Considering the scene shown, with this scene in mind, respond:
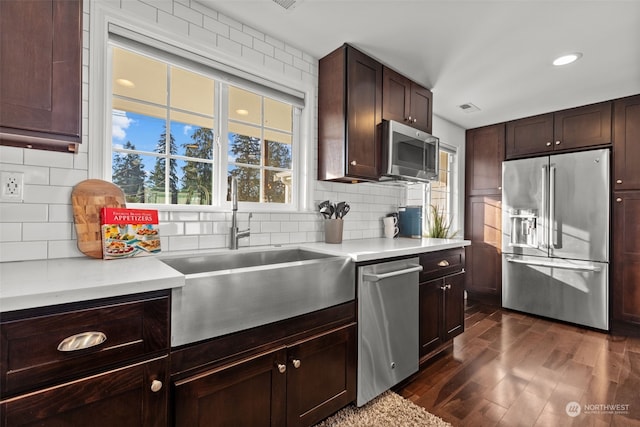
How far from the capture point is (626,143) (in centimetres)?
294

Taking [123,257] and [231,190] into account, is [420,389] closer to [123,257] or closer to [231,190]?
[231,190]

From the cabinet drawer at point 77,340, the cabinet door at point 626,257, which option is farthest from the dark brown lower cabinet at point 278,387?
the cabinet door at point 626,257

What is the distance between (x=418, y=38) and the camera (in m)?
2.06

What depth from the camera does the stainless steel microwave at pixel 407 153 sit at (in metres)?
2.29

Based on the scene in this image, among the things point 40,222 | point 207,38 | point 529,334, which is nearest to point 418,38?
point 207,38

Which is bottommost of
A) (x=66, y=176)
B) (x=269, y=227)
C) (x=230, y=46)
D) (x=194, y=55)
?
(x=269, y=227)

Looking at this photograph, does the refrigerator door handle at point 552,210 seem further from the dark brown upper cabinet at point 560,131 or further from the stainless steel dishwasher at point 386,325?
the stainless steel dishwasher at point 386,325

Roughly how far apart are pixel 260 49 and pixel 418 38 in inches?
43.1

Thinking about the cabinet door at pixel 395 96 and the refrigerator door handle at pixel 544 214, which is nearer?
the cabinet door at pixel 395 96

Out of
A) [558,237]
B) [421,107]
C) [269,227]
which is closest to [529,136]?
[558,237]

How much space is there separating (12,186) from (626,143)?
4.68 m

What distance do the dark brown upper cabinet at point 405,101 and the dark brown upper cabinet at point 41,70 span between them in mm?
1932

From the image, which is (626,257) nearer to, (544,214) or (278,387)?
(544,214)

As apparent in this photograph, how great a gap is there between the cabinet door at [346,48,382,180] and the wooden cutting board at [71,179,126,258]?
1.47 meters
